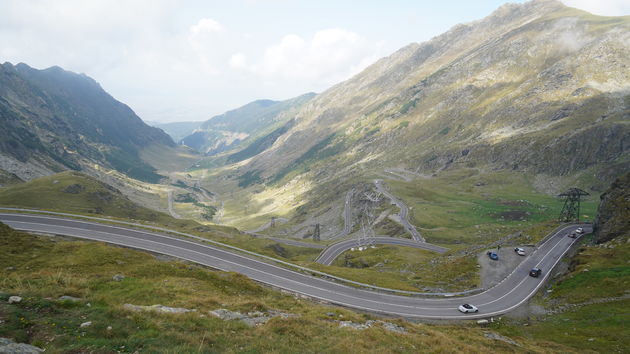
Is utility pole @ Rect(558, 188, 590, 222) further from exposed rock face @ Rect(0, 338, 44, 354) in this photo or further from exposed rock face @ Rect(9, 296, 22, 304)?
exposed rock face @ Rect(9, 296, 22, 304)

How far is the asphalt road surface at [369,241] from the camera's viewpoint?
109 meters

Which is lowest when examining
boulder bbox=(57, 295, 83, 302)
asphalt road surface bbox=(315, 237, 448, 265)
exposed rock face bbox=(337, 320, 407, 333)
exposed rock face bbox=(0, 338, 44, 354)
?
asphalt road surface bbox=(315, 237, 448, 265)

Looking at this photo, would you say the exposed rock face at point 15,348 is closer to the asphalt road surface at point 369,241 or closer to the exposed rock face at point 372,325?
the exposed rock face at point 372,325

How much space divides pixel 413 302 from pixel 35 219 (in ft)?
256

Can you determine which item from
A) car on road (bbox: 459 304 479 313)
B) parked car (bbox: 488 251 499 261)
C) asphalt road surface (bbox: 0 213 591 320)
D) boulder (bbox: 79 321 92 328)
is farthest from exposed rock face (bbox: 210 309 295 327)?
parked car (bbox: 488 251 499 261)

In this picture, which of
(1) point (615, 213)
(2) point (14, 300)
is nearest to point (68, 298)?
(2) point (14, 300)

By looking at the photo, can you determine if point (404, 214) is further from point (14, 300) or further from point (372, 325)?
point (14, 300)

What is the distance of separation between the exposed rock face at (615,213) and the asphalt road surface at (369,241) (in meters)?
49.1

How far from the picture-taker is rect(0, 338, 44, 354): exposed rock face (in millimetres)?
14085

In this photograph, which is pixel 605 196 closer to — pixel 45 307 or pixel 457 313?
pixel 457 313

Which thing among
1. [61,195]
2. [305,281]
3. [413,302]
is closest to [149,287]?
[305,281]

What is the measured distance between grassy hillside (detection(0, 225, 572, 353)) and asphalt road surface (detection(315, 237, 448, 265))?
228 feet

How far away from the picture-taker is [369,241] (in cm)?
11925

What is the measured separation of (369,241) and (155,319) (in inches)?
4079
